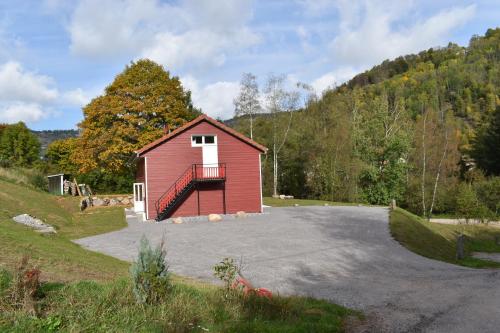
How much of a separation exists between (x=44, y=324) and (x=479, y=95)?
301 ft

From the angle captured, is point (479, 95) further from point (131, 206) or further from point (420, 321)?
point (420, 321)

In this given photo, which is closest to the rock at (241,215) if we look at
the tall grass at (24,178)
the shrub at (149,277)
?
the tall grass at (24,178)

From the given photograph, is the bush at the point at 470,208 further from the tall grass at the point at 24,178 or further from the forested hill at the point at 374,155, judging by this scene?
the tall grass at the point at 24,178

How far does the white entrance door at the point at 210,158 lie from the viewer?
88.9ft

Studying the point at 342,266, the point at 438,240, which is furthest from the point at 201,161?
the point at 342,266

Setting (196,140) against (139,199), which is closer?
(196,140)

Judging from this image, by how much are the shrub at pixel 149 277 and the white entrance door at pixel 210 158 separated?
2028 centimetres

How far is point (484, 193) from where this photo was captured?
4062cm

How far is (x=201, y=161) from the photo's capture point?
1074 inches

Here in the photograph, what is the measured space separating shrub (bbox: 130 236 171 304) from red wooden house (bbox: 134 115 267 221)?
18873 mm

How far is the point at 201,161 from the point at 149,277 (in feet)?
68.5

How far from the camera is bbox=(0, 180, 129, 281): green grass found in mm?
8891

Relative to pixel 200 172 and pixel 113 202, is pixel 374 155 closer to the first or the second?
pixel 200 172

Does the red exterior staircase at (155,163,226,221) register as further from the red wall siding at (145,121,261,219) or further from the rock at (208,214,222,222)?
the rock at (208,214,222,222)
